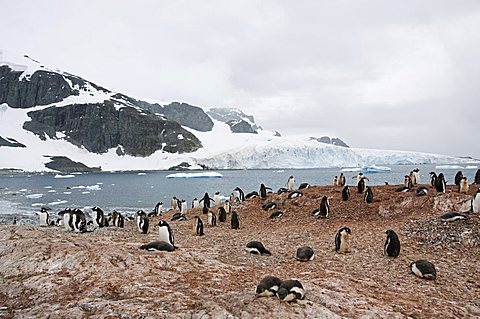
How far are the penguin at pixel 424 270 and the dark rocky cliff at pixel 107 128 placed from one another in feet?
501

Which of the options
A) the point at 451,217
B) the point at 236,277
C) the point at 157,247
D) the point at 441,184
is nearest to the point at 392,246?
the point at 451,217

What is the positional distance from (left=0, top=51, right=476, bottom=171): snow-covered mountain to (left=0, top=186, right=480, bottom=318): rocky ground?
359ft

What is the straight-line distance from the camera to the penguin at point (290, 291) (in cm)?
693

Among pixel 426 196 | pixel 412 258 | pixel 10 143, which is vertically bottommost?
pixel 412 258

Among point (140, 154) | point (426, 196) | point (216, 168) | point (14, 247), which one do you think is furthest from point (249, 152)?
point (14, 247)

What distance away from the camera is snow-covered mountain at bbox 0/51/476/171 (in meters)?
134

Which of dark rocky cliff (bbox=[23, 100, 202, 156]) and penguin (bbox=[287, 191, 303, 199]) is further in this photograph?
Result: dark rocky cliff (bbox=[23, 100, 202, 156])

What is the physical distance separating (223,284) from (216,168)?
127 metres

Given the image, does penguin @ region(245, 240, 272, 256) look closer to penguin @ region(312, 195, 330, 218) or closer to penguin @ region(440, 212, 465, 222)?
penguin @ region(312, 195, 330, 218)

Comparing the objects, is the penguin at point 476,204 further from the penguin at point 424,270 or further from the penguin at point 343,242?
the penguin at point 424,270

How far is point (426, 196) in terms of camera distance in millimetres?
17000

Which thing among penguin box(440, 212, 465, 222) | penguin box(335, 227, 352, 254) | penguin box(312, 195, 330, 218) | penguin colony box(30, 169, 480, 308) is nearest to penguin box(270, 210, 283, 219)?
penguin colony box(30, 169, 480, 308)

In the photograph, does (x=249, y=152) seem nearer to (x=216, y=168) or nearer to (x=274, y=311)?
(x=216, y=168)

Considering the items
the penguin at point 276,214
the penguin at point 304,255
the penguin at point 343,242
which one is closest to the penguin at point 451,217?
the penguin at point 343,242
